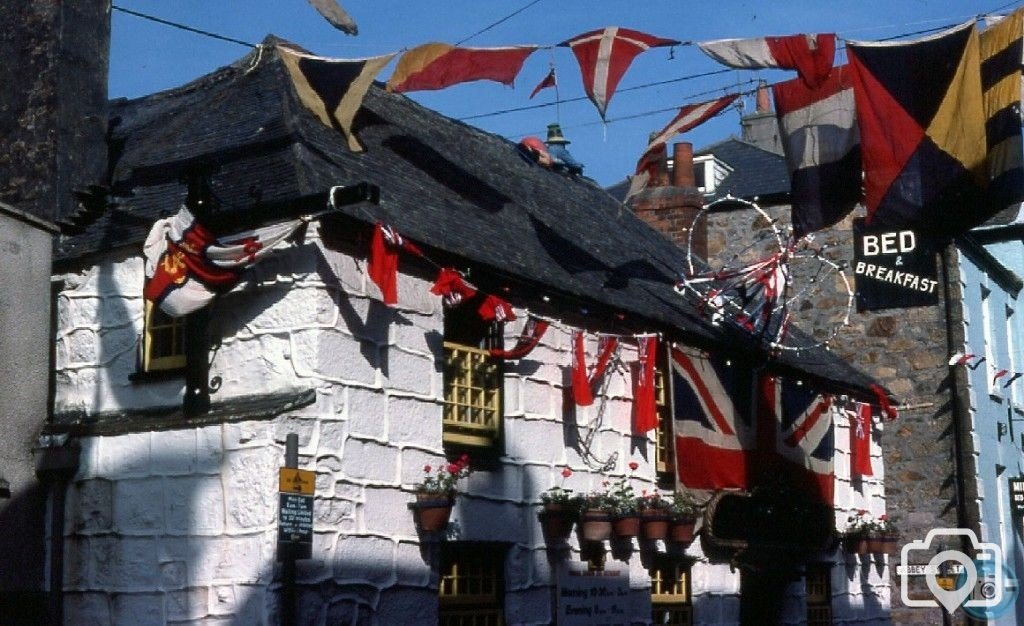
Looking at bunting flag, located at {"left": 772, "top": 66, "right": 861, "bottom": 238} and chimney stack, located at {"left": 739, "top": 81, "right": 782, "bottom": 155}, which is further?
chimney stack, located at {"left": 739, "top": 81, "right": 782, "bottom": 155}

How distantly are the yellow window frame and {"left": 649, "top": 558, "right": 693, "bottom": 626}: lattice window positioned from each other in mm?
3142

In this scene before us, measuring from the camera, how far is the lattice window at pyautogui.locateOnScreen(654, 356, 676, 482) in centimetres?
1772

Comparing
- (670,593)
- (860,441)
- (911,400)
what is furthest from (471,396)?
(911,400)

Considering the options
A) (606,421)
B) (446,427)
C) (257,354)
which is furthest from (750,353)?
(257,354)

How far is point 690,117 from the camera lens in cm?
1544

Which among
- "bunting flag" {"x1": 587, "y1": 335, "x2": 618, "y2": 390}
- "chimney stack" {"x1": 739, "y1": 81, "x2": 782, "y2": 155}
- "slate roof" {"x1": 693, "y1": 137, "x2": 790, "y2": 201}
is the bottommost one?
"bunting flag" {"x1": 587, "y1": 335, "x2": 618, "y2": 390}

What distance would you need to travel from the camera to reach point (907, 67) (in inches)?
571

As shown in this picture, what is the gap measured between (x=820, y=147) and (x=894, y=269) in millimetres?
9873

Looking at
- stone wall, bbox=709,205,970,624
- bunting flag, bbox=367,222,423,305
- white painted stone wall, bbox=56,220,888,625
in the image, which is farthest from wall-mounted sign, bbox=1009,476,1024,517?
bunting flag, bbox=367,222,423,305

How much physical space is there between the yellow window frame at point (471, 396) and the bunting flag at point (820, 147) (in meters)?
3.57

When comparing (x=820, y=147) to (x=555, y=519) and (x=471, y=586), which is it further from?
(x=471, y=586)

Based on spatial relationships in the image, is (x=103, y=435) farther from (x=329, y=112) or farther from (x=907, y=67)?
(x=907, y=67)

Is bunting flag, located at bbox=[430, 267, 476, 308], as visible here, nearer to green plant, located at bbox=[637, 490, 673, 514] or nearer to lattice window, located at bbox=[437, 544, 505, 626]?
lattice window, located at bbox=[437, 544, 505, 626]

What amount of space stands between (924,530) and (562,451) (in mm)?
10801
